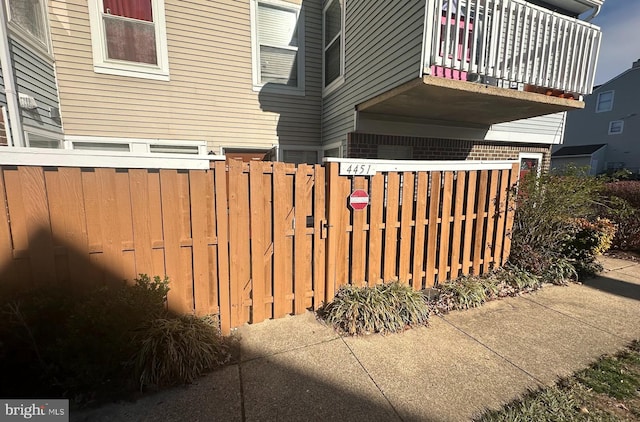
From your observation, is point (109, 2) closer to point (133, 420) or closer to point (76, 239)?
point (76, 239)

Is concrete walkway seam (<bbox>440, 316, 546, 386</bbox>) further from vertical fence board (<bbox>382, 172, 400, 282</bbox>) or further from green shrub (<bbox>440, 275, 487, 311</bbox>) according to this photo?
vertical fence board (<bbox>382, 172, 400, 282</bbox>)

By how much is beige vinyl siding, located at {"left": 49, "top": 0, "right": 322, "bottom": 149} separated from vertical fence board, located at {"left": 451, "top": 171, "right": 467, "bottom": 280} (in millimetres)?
4148

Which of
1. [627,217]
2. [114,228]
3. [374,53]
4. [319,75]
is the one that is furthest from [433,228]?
[627,217]

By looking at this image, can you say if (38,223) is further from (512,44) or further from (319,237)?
(512,44)

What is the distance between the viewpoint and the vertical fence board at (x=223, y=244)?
9.02ft

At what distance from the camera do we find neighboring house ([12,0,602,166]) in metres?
4.11

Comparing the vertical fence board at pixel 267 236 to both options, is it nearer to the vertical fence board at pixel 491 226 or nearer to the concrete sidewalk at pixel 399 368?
the concrete sidewalk at pixel 399 368

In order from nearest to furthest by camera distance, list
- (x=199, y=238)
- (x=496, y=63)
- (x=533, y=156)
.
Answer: (x=199, y=238) < (x=496, y=63) < (x=533, y=156)

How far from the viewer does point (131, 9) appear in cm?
525

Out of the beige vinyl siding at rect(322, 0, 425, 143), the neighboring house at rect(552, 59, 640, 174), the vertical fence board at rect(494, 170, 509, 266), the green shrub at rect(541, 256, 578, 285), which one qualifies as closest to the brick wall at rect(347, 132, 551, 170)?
the beige vinyl siding at rect(322, 0, 425, 143)

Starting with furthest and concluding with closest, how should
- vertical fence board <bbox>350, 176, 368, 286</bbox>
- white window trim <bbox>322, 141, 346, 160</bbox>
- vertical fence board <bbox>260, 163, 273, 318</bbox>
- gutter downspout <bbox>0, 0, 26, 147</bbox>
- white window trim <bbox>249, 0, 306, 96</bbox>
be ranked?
white window trim <bbox>249, 0, 306, 96</bbox> < white window trim <bbox>322, 141, 346, 160</bbox> < gutter downspout <bbox>0, 0, 26, 147</bbox> < vertical fence board <bbox>350, 176, 368, 286</bbox> < vertical fence board <bbox>260, 163, 273, 318</bbox>

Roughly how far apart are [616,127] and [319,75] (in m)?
27.3

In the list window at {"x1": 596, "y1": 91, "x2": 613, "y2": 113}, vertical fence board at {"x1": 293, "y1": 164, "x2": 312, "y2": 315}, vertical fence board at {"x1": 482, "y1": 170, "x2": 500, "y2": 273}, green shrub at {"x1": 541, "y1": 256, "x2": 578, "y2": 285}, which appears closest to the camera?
vertical fence board at {"x1": 293, "y1": 164, "x2": 312, "y2": 315}

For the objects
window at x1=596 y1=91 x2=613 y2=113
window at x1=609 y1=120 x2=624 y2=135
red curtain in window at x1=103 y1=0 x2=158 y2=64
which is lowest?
red curtain in window at x1=103 y1=0 x2=158 y2=64
